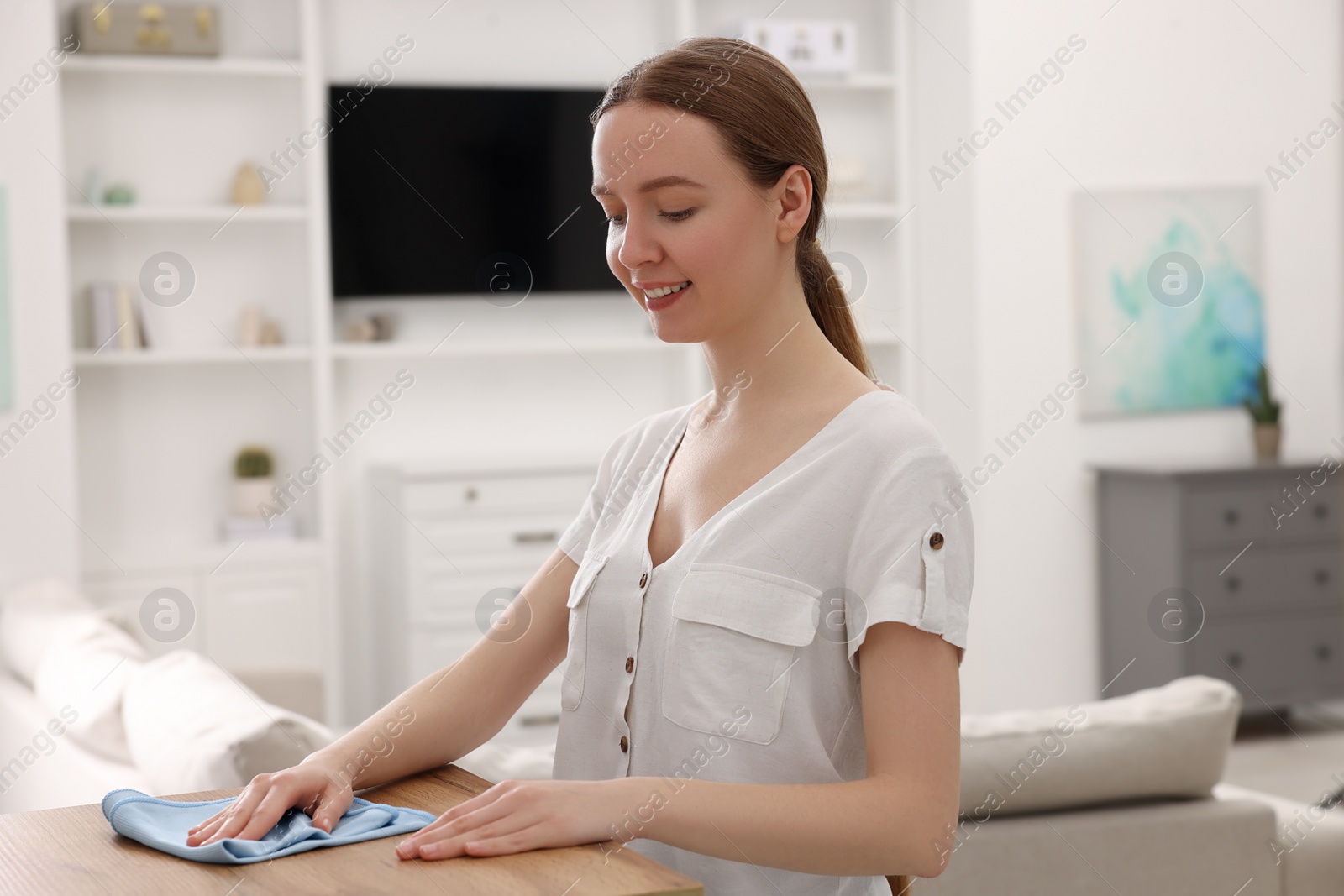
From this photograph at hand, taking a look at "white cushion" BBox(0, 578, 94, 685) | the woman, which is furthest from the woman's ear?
"white cushion" BBox(0, 578, 94, 685)

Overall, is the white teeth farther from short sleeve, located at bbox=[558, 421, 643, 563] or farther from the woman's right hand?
the woman's right hand

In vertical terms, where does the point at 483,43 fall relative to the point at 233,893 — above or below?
above

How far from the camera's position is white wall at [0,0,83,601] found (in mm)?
4207

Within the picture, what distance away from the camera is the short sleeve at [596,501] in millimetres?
1433

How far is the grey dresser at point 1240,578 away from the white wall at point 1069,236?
0.29m

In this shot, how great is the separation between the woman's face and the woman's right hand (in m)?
0.47

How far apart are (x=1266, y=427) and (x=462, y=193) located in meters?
3.10

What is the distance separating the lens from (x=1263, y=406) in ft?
17.0

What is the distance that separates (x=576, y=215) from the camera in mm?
5082

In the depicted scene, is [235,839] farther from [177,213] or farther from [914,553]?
[177,213]

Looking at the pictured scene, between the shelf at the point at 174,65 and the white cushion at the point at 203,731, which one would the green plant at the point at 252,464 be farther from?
the white cushion at the point at 203,731

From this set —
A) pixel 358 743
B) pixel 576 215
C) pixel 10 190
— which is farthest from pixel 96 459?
pixel 358 743

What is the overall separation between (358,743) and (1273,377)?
4.96m

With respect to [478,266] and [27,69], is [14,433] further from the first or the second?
[478,266]
